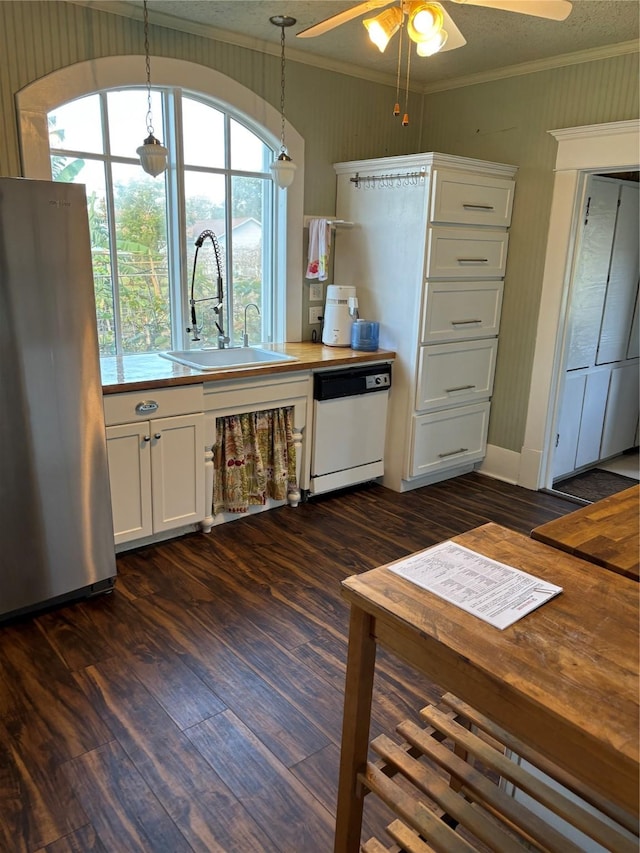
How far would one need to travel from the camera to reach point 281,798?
1751mm

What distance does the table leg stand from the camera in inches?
48.7

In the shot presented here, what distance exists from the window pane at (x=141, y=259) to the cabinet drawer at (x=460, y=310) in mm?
1543

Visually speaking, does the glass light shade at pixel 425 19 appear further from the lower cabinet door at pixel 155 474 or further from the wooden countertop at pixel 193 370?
the lower cabinet door at pixel 155 474

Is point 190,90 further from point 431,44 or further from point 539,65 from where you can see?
point 539,65

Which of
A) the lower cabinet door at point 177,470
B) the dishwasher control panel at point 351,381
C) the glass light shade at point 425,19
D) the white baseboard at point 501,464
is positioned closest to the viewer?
the glass light shade at point 425,19

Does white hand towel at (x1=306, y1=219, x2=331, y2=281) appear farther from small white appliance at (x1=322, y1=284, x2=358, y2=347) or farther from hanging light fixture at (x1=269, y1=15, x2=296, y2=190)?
hanging light fixture at (x1=269, y1=15, x2=296, y2=190)

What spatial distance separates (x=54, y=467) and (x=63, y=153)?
1.69 m

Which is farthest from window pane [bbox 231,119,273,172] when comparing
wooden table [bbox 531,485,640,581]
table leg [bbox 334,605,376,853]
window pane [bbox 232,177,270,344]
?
table leg [bbox 334,605,376,853]

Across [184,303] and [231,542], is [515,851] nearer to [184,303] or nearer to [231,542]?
[231,542]

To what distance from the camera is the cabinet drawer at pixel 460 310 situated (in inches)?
147

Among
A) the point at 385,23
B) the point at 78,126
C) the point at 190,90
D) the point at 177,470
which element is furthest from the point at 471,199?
the point at 177,470

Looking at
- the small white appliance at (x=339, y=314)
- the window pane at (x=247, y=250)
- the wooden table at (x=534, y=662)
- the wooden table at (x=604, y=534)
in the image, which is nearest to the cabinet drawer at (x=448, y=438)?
the small white appliance at (x=339, y=314)

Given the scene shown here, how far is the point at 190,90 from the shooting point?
11.0ft

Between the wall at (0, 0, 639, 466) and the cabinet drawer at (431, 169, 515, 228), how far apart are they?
13 centimetres
